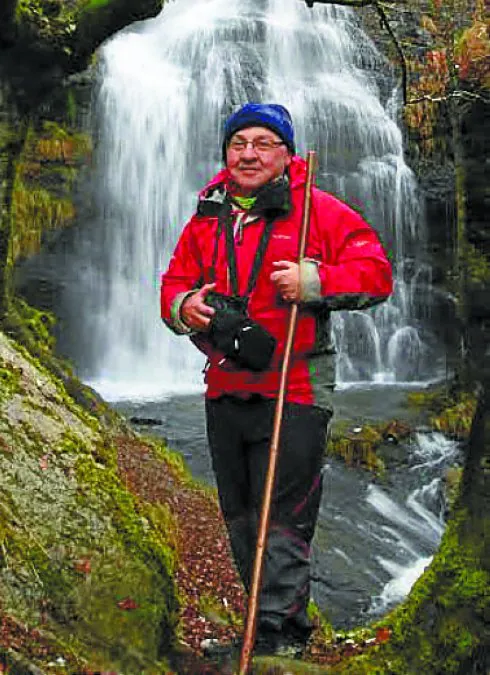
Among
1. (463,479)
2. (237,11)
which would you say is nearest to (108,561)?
(463,479)

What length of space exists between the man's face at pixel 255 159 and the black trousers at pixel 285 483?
0.82 meters

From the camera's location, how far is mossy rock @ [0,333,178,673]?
3182mm

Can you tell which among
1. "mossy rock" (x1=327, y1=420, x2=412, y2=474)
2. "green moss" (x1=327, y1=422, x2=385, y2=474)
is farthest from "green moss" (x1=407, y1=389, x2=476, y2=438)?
"green moss" (x1=327, y1=422, x2=385, y2=474)

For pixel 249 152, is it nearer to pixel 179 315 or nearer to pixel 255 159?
pixel 255 159

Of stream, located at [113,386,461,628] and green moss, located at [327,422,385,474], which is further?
green moss, located at [327,422,385,474]

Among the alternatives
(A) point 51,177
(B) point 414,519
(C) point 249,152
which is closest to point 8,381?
(C) point 249,152

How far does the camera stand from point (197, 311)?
3.22 m

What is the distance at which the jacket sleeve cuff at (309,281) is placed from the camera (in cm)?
305

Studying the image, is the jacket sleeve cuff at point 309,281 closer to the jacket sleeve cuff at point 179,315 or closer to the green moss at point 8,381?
the jacket sleeve cuff at point 179,315

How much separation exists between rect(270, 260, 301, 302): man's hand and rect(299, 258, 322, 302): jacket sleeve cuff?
0.6 inches

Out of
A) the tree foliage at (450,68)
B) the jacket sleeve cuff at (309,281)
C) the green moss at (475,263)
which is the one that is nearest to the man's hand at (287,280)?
the jacket sleeve cuff at (309,281)

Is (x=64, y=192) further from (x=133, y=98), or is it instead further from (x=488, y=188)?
(x=488, y=188)

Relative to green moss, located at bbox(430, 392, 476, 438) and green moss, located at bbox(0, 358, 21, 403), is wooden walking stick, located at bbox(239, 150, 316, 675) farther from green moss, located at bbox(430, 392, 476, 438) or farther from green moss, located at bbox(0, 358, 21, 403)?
green moss, located at bbox(430, 392, 476, 438)

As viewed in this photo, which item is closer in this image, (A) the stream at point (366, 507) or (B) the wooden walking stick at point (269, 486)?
(B) the wooden walking stick at point (269, 486)
